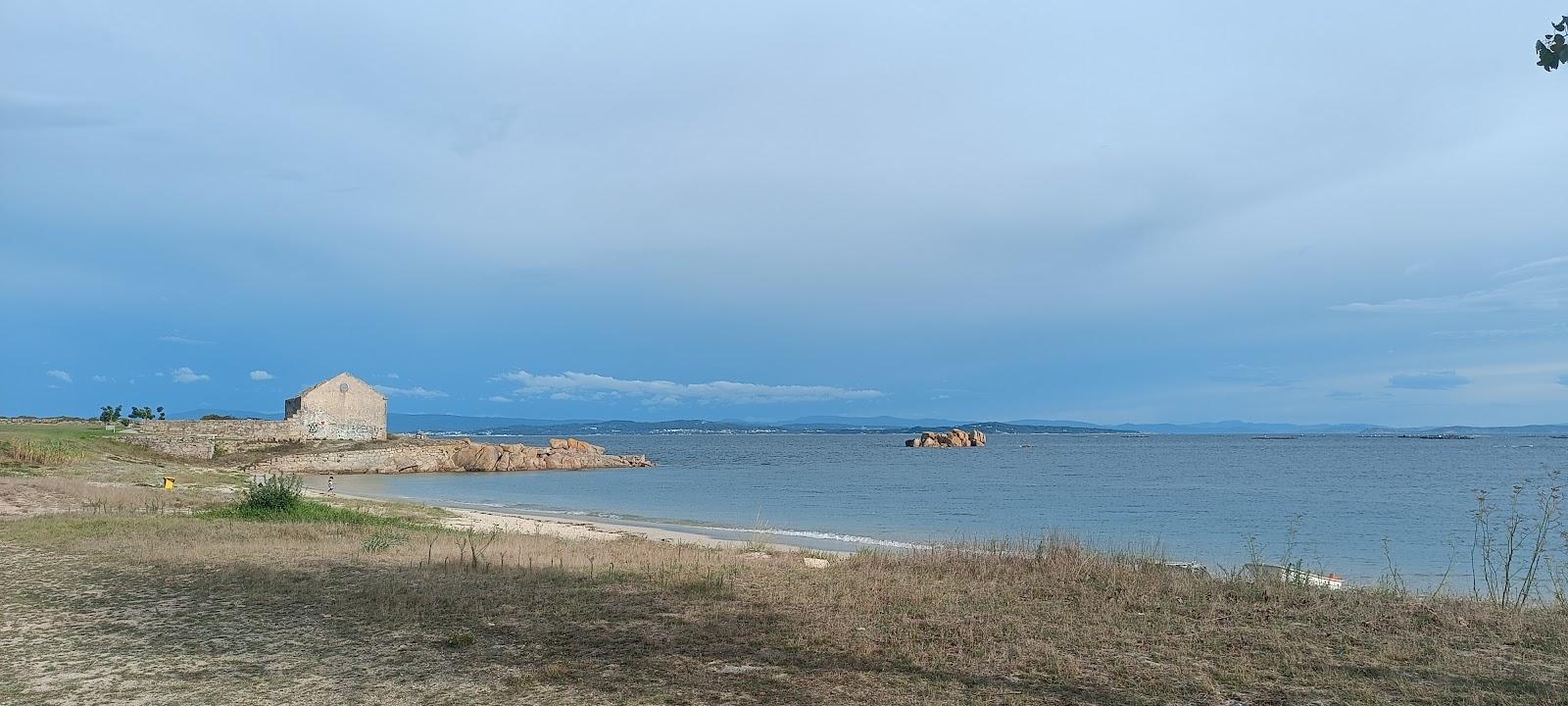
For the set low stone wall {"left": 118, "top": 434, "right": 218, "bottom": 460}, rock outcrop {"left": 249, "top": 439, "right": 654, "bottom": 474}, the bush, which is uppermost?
low stone wall {"left": 118, "top": 434, "right": 218, "bottom": 460}

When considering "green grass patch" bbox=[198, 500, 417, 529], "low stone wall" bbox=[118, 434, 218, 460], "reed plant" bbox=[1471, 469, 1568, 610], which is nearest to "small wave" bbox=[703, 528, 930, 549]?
"green grass patch" bbox=[198, 500, 417, 529]

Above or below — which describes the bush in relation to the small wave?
above

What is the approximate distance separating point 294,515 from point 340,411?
60.1 metres

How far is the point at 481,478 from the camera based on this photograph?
221 feet

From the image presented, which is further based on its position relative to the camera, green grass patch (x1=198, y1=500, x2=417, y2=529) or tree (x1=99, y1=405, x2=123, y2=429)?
tree (x1=99, y1=405, x2=123, y2=429)

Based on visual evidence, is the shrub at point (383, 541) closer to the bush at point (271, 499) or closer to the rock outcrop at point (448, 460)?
the bush at point (271, 499)

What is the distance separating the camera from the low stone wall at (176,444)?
53.3 metres

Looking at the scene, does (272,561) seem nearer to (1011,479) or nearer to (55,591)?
(55,591)

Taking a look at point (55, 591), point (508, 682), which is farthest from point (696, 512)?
point (508, 682)

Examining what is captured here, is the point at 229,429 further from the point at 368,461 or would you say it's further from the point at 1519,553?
the point at 1519,553

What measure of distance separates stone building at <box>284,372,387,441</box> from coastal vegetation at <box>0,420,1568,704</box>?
207ft

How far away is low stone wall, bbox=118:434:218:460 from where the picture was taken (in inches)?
2100

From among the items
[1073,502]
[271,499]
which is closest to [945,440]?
[1073,502]

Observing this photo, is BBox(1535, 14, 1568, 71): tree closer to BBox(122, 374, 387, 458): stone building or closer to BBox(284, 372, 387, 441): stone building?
BBox(122, 374, 387, 458): stone building
